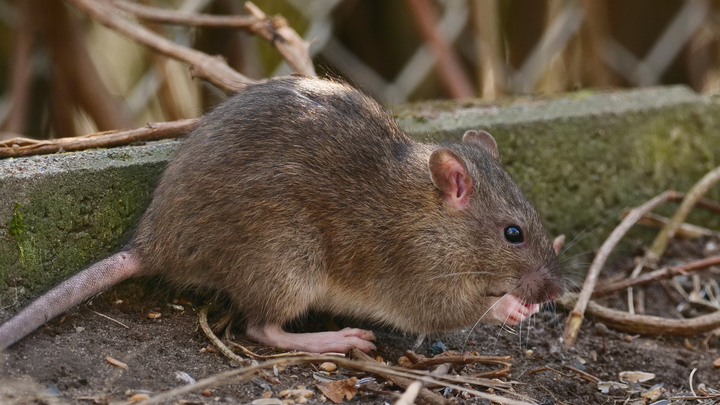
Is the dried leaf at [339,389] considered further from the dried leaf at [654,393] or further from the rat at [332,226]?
the dried leaf at [654,393]

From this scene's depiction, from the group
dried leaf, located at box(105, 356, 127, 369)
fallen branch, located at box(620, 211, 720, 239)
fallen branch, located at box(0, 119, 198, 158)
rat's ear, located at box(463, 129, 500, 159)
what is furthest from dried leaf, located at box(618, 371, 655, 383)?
fallen branch, located at box(0, 119, 198, 158)

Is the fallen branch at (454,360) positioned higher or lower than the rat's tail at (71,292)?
higher

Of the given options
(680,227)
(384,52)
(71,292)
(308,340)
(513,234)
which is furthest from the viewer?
(384,52)

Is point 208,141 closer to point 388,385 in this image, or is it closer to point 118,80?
point 388,385

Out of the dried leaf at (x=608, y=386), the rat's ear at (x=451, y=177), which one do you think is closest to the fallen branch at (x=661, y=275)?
the dried leaf at (x=608, y=386)

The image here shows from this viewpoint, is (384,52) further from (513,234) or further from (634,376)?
(634,376)

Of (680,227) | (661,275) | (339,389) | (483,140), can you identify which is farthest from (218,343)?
(680,227)

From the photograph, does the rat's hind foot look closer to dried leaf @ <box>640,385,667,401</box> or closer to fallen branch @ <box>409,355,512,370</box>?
fallen branch @ <box>409,355,512,370</box>

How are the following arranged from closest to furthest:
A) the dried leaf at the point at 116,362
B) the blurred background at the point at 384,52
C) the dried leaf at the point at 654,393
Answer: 1. the dried leaf at the point at 116,362
2. the dried leaf at the point at 654,393
3. the blurred background at the point at 384,52
